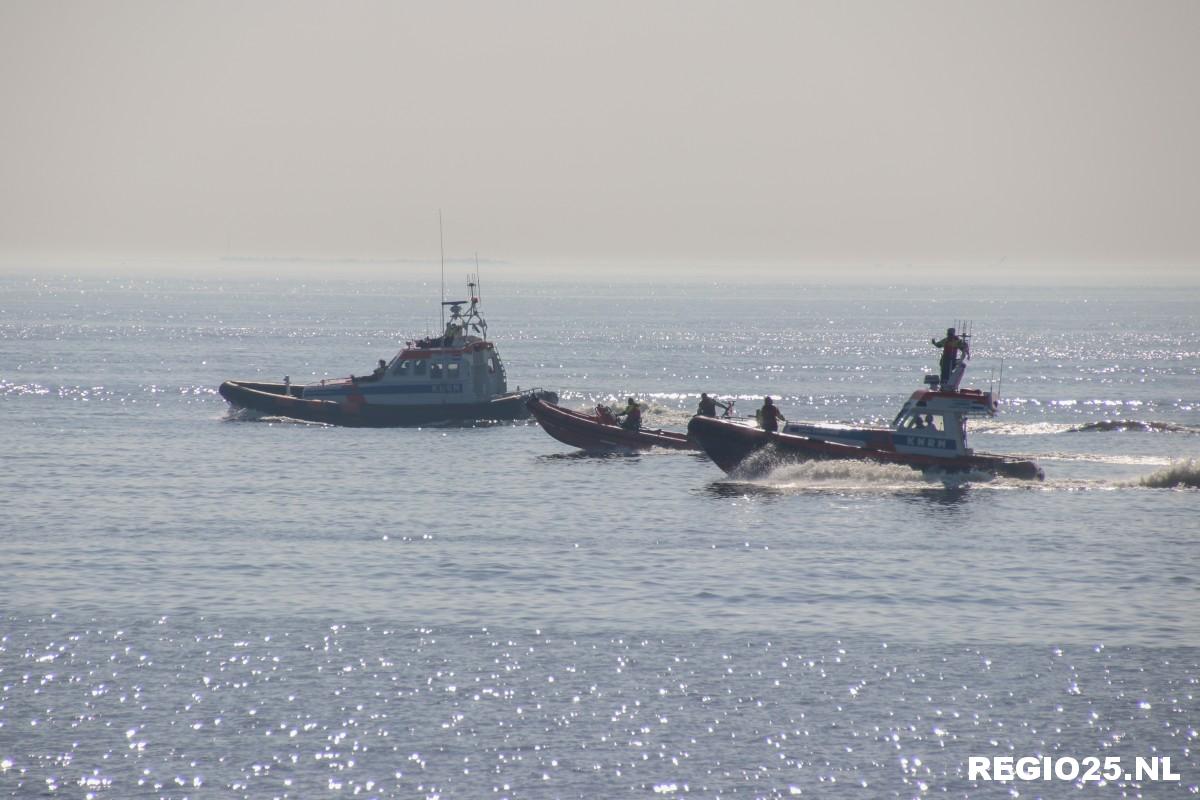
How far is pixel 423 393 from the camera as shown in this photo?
55.4m

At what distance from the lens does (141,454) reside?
159 feet

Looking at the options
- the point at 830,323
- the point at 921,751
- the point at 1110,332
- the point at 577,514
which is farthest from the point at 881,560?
the point at 830,323

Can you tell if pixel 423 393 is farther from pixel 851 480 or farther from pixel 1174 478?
pixel 1174 478

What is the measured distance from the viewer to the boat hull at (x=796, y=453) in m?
40.9

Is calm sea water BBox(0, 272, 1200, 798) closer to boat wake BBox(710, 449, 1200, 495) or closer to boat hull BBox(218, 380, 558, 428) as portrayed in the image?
boat wake BBox(710, 449, 1200, 495)

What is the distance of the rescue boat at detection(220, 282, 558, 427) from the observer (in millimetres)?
55281

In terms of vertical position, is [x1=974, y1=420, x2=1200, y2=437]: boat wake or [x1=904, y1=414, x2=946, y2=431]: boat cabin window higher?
[x1=904, y1=414, x2=946, y2=431]: boat cabin window

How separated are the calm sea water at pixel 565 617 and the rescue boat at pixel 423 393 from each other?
0.88m

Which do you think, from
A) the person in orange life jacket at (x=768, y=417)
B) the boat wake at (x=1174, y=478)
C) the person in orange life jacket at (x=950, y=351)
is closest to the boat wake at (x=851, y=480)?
the person in orange life jacket at (x=768, y=417)

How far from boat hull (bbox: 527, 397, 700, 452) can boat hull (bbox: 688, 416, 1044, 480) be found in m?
6.11

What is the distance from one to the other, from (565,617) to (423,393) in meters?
29.6

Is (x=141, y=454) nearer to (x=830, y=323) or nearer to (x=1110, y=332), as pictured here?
(x=1110, y=332)

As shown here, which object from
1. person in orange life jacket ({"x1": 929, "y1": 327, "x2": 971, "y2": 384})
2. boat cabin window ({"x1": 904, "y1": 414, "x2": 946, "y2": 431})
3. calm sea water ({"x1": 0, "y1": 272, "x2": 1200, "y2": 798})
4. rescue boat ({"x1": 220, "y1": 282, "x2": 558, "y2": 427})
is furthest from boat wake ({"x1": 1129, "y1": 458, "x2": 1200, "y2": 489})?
rescue boat ({"x1": 220, "y1": 282, "x2": 558, "y2": 427})

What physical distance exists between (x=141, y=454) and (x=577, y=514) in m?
17.6
